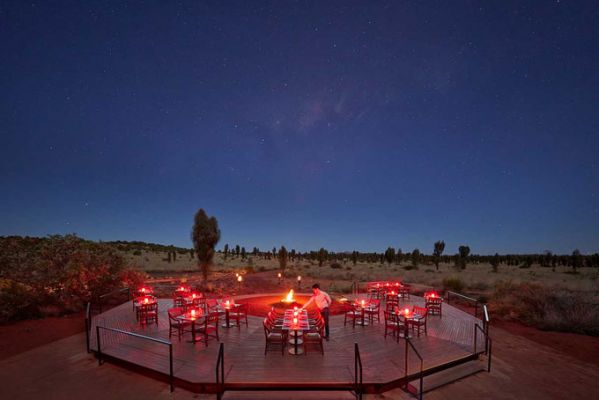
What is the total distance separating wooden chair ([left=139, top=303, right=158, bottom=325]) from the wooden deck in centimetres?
31

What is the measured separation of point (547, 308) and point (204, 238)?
1961 cm

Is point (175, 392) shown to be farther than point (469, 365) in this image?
No

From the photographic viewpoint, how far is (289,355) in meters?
8.65

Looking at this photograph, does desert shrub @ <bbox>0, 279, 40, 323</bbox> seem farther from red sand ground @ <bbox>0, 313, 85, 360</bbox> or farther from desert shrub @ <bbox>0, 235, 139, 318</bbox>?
red sand ground @ <bbox>0, 313, 85, 360</bbox>

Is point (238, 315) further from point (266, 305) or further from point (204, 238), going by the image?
point (204, 238)

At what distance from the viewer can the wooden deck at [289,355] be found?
7340 millimetres

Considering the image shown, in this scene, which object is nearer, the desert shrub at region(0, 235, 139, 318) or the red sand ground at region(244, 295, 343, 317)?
the red sand ground at region(244, 295, 343, 317)

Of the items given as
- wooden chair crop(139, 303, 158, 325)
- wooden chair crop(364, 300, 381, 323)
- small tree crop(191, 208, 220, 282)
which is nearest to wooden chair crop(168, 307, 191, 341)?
wooden chair crop(139, 303, 158, 325)

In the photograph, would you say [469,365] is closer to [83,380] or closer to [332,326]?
[332,326]

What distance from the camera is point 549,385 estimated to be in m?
7.76

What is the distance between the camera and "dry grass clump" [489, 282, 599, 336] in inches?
492

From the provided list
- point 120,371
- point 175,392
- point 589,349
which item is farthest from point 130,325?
point 589,349

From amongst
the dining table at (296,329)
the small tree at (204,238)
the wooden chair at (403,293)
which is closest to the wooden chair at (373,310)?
the dining table at (296,329)

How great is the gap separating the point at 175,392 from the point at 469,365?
779cm
